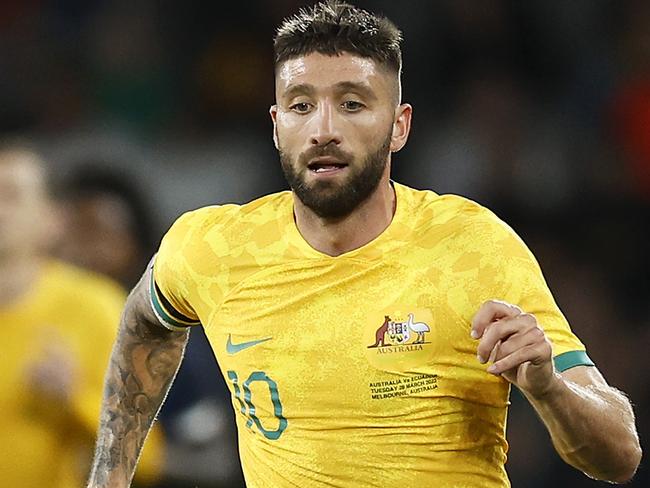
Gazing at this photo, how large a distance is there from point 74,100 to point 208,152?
1.01m

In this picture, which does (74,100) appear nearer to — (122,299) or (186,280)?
(122,299)

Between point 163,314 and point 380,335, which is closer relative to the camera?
point 380,335

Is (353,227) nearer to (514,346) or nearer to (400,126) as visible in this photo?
(400,126)

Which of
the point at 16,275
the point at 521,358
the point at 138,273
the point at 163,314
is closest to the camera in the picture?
the point at 521,358

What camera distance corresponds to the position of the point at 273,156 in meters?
7.20

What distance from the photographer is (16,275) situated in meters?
5.18

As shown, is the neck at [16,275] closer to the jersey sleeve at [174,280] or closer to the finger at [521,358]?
the jersey sleeve at [174,280]

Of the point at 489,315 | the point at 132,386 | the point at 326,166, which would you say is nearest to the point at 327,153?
the point at 326,166

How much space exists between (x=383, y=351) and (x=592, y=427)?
0.53 metres

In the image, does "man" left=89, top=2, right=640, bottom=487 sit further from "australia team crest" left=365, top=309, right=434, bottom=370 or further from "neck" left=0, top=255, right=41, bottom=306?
"neck" left=0, top=255, right=41, bottom=306

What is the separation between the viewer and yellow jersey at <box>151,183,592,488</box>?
10.1ft

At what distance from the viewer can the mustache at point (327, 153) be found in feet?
10.4

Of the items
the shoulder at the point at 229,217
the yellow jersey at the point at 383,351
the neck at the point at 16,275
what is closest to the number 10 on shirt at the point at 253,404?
the yellow jersey at the point at 383,351

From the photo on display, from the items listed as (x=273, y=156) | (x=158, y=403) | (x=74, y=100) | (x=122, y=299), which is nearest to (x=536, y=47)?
(x=273, y=156)
